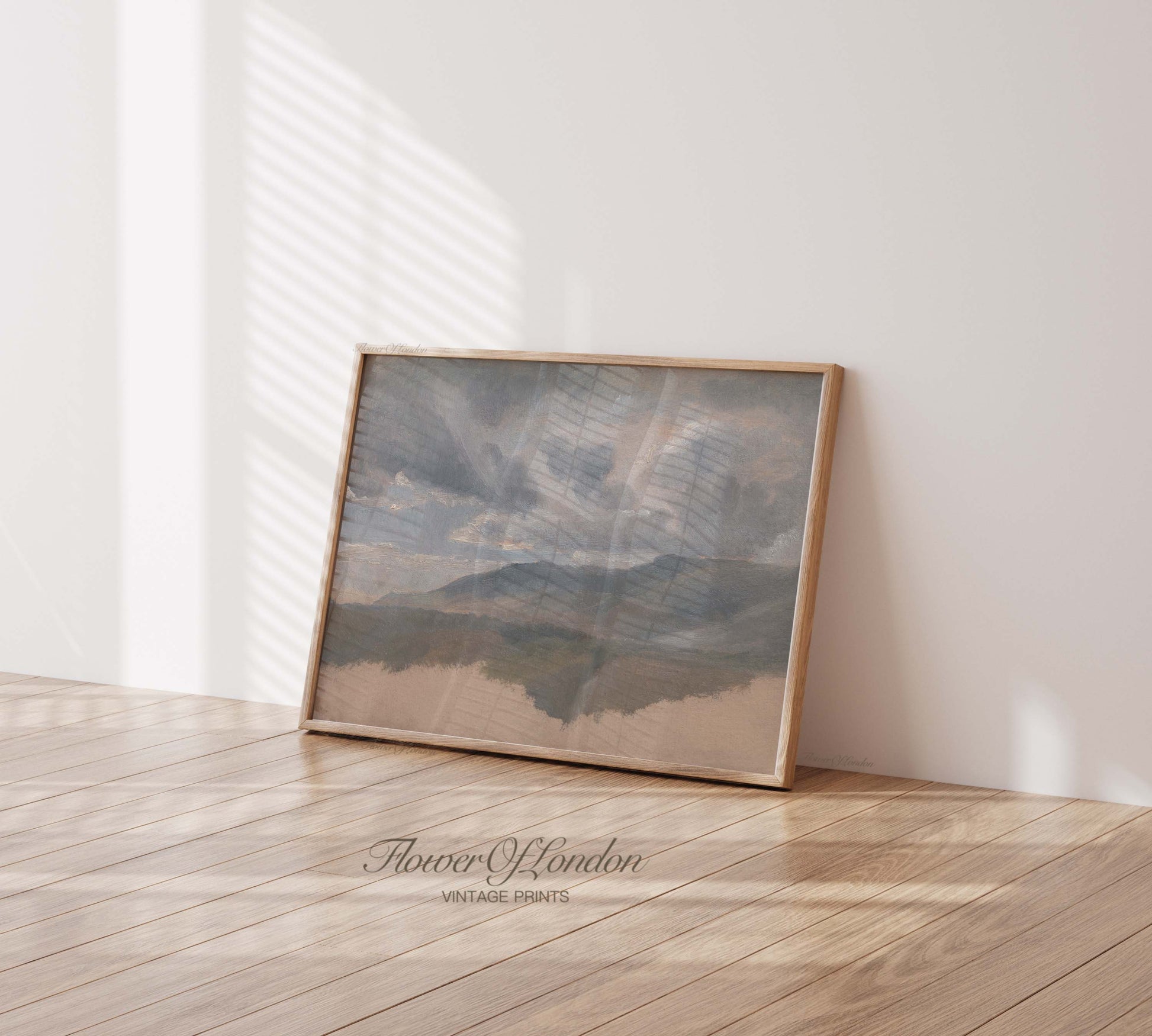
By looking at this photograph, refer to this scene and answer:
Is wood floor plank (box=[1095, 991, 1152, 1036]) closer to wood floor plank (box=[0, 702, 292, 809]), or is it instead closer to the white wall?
the white wall

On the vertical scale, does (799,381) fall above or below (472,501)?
above

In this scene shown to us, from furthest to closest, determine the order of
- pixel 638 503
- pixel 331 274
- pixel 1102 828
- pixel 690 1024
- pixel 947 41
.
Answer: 1. pixel 331 274
2. pixel 638 503
3. pixel 947 41
4. pixel 1102 828
5. pixel 690 1024

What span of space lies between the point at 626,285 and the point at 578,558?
60 cm

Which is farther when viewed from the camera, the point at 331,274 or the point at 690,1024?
the point at 331,274

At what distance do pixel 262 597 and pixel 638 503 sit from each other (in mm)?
1020

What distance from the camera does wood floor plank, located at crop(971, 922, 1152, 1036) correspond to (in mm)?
1587

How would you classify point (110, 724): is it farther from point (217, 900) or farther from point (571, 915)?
point (571, 915)

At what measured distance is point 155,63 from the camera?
322cm

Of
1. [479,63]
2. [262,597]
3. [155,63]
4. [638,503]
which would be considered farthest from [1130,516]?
[155,63]

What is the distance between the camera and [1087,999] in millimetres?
1663

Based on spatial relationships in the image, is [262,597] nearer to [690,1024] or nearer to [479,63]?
[479,63]

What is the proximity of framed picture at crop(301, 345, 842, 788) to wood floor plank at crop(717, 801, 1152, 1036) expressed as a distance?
0.59 metres

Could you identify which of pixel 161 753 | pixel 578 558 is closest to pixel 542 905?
pixel 578 558

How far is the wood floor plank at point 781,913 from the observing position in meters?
1.62
